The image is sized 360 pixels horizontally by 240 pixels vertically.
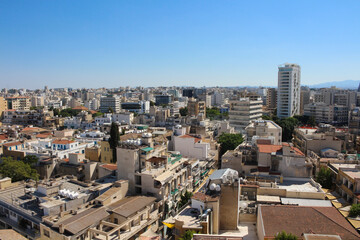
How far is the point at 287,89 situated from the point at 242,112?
3058cm

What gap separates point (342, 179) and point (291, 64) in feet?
230

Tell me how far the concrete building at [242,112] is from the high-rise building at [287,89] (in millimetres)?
25251

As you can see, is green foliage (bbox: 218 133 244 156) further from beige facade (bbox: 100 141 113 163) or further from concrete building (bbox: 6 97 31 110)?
concrete building (bbox: 6 97 31 110)

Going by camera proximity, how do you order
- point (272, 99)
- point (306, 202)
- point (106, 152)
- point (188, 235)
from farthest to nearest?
point (272, 99)
point (106, 152)
point (306, 202)
point (188, 235)

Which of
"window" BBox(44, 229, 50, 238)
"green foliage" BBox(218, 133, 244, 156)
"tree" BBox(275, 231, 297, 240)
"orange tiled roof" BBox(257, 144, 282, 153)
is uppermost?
"orange tiled roof" BBox(257, 144, 282, 153)

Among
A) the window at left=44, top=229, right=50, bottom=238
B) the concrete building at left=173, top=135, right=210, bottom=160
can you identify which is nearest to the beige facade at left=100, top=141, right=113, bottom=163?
the concrete building at left=173, top=135, right=210, bottom=160

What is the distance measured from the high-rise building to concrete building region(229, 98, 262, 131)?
25251 millimetres

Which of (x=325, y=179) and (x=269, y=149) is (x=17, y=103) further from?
(x=325, y=179)

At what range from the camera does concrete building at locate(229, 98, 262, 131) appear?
218 ft

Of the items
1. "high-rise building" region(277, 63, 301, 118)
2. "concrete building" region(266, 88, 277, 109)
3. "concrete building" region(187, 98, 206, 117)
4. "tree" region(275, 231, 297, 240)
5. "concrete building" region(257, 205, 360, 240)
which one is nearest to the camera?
"tree" region(275, 231, 297, 240)

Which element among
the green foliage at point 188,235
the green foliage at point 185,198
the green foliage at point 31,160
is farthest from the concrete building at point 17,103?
the green foliage at point 188,235

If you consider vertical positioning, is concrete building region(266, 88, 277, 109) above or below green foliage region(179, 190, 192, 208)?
above

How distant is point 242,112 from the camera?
67.2 m

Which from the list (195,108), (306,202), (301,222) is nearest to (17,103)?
(195,108)
